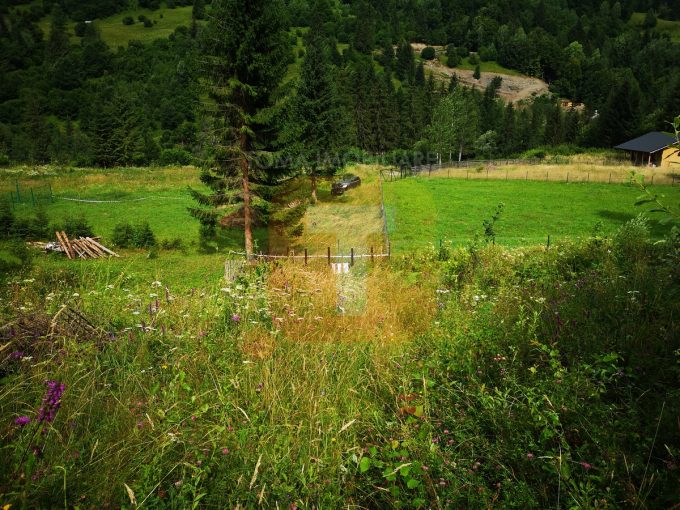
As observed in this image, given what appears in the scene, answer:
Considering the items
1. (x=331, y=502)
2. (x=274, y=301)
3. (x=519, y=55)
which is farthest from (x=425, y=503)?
(x=519, y=55)

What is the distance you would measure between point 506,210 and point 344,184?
13.6 meters

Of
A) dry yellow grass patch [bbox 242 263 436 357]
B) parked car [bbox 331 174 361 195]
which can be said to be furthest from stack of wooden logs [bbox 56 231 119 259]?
parked car [bbox 331 174 361 195]

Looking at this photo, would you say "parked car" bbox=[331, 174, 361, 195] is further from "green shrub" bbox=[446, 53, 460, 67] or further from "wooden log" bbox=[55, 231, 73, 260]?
"green shrub" bbox=[446, 53, 460, 67]

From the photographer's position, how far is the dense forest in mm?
32500

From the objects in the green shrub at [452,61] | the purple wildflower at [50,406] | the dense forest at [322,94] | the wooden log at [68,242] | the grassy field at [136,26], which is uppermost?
the grassy field at [136,26]

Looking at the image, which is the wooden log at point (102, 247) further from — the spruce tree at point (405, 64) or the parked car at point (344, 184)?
the spruce tree at point (405, 64)

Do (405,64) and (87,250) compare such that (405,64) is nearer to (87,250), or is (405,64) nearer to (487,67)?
(487,67)

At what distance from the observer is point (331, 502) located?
2549 mm

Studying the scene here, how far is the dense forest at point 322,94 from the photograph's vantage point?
32.5m

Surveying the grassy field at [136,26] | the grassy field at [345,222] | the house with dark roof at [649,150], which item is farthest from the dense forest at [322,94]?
the house with dark roof at [649,150]

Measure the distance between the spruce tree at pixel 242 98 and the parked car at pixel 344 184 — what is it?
61.5 ft

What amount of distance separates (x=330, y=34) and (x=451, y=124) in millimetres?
138851

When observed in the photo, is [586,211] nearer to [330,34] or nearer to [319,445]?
[319,445]

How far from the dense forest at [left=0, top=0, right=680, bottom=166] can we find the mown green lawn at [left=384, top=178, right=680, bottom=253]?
7.85 meters
